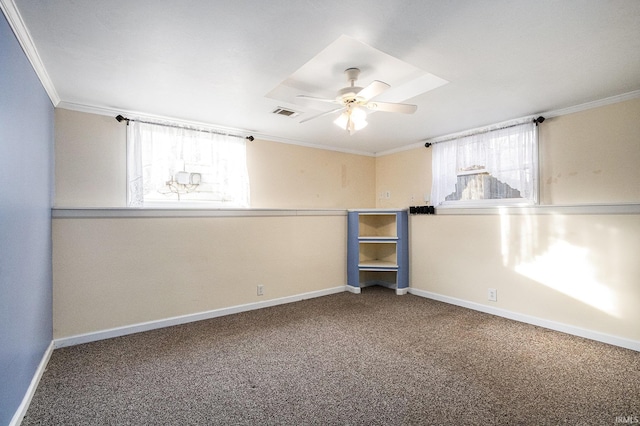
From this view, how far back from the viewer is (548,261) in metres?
3.12

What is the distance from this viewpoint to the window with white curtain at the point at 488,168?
3.31 metres

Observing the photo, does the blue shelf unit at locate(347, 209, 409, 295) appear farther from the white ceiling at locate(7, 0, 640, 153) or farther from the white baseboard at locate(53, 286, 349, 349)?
the white ceiling at locate(7, 0, 640, 153)

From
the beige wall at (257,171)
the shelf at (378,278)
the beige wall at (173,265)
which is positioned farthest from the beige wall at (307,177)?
the shelf at (378,278)

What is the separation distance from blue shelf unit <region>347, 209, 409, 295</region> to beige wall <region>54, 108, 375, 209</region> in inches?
16.7

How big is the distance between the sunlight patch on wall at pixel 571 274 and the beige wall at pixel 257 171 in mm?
2602

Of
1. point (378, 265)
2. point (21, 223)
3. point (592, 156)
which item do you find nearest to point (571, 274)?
point (592, 156)

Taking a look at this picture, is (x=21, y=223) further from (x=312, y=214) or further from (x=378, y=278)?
(x=378, y=278)

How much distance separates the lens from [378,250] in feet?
16.2

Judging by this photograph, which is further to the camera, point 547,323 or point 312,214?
point 312,214

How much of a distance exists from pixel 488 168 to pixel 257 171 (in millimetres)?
2907

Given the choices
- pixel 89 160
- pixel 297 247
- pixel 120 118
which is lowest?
pixel 297 247

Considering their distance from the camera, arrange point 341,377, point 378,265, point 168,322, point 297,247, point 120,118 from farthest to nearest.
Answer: point 378,265, point 297,247, point 168,322, point 120,118, point 341,377

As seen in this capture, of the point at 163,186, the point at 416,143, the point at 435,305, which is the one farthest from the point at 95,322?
the point at 416,143

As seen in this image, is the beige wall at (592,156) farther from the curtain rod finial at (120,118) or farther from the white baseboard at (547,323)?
the curtain rod finial at (120,118)
